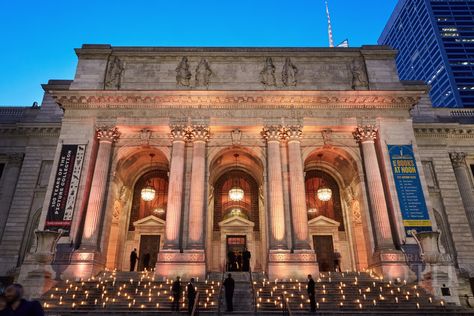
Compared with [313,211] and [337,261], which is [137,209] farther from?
[337,261]

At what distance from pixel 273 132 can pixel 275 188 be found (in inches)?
150

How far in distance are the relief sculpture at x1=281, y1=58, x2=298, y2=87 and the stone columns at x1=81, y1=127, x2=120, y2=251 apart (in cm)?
1200

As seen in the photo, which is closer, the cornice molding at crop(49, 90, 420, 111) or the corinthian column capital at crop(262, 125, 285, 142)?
the corinthian column capital at crop(262, 125, 285, 142)

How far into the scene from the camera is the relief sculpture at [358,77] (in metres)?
23.8

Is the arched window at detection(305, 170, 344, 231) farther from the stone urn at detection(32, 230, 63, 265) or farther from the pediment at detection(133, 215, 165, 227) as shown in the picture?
the stone urn at detection(32, 230, 63, 265)

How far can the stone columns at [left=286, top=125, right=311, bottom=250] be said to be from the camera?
19.8m

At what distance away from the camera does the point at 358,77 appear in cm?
2412

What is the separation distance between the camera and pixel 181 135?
22188 millimetres

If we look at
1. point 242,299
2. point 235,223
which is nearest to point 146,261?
point 235,223

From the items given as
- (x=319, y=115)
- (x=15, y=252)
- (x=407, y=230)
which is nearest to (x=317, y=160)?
(x=319, y=115)

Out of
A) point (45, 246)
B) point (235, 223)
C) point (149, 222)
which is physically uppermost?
point (149, 222)

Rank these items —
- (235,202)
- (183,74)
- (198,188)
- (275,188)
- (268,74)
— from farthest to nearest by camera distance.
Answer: (235,202) < (268,74) < (183,74) < (198,188) < (275,188)

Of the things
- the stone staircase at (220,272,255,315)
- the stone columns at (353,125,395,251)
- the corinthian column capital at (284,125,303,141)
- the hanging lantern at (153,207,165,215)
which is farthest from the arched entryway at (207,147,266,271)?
the stone columns at (353,125,395,251)

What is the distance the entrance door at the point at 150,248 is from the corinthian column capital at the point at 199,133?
813 cm
